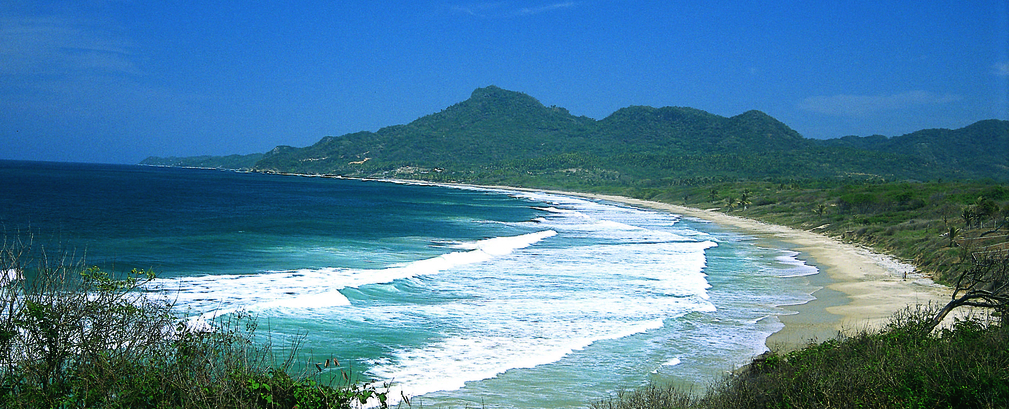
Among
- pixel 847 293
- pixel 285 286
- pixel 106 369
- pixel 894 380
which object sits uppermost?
pixel 106 369

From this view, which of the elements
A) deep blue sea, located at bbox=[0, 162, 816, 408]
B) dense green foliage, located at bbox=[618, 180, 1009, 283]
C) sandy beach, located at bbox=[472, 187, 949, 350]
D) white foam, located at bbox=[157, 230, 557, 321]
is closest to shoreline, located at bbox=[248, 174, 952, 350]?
sandy beach, located at bbox=[472, 187, 949, 350]

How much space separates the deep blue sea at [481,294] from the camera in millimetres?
14062

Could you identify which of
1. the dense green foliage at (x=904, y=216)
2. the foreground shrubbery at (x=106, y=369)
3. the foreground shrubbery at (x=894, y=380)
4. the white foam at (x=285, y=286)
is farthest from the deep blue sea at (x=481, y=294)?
the dense green foliage at (x=904, y=216)

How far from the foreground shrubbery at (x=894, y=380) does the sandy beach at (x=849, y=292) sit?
5.72 m

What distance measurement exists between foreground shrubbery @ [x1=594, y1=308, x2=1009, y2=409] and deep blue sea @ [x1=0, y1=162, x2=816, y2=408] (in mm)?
3846

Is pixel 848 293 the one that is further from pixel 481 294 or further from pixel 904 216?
pixel 904 216

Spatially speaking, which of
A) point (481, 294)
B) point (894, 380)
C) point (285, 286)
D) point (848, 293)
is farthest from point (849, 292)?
point (285, 286)

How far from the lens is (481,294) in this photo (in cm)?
2280

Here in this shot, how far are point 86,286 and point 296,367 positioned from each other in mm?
6447

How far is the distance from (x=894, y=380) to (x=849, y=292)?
17971mm

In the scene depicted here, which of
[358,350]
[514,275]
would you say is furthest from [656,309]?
[358,350]

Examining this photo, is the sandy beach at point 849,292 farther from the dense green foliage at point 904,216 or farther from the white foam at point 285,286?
the white foam at point 285,286

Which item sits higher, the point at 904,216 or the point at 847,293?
the point at 904,216

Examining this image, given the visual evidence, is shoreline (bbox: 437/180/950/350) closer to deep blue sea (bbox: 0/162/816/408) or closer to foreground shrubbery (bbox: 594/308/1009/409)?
deep blue sea (bbox: 0/162/816/408)
